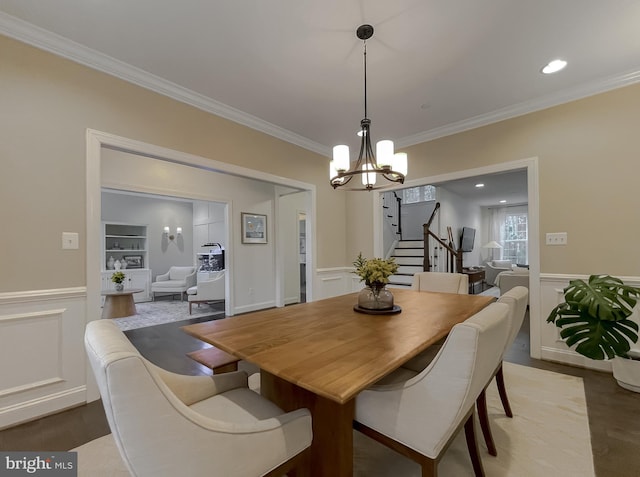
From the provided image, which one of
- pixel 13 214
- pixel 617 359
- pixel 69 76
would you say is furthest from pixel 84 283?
pixel 617 359

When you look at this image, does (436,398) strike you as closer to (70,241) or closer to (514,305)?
(514,305)

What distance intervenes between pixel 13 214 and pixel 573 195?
461cm

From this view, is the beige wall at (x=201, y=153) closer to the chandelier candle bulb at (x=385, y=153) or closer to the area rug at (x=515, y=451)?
the area rug at (x=515, y=451)

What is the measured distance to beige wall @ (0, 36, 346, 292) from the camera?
6.32 feet

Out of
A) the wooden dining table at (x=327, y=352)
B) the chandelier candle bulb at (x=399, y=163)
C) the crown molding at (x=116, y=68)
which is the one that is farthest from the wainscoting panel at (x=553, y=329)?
the crown molding at (x=116, y=68)

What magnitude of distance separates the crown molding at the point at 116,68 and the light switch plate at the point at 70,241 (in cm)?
130

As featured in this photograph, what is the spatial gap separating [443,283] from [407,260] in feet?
11.2

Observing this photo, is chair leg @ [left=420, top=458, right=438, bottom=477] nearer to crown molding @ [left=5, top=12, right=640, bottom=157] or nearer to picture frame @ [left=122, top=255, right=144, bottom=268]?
crown molding @ [left=5, top=12, right=640, bottom=157]

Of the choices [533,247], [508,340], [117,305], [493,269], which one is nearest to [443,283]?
[533,247]

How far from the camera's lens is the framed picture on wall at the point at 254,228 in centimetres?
541

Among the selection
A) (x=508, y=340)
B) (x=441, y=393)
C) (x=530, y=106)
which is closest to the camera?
(x=441, y=393)

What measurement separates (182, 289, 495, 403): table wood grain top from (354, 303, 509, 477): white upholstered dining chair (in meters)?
0.14

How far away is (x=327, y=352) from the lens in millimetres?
1199

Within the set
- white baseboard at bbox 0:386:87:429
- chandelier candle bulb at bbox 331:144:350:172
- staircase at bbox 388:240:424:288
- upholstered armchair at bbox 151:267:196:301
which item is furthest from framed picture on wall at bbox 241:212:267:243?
chandelier candle bulb at bbox 331:144:350:172
